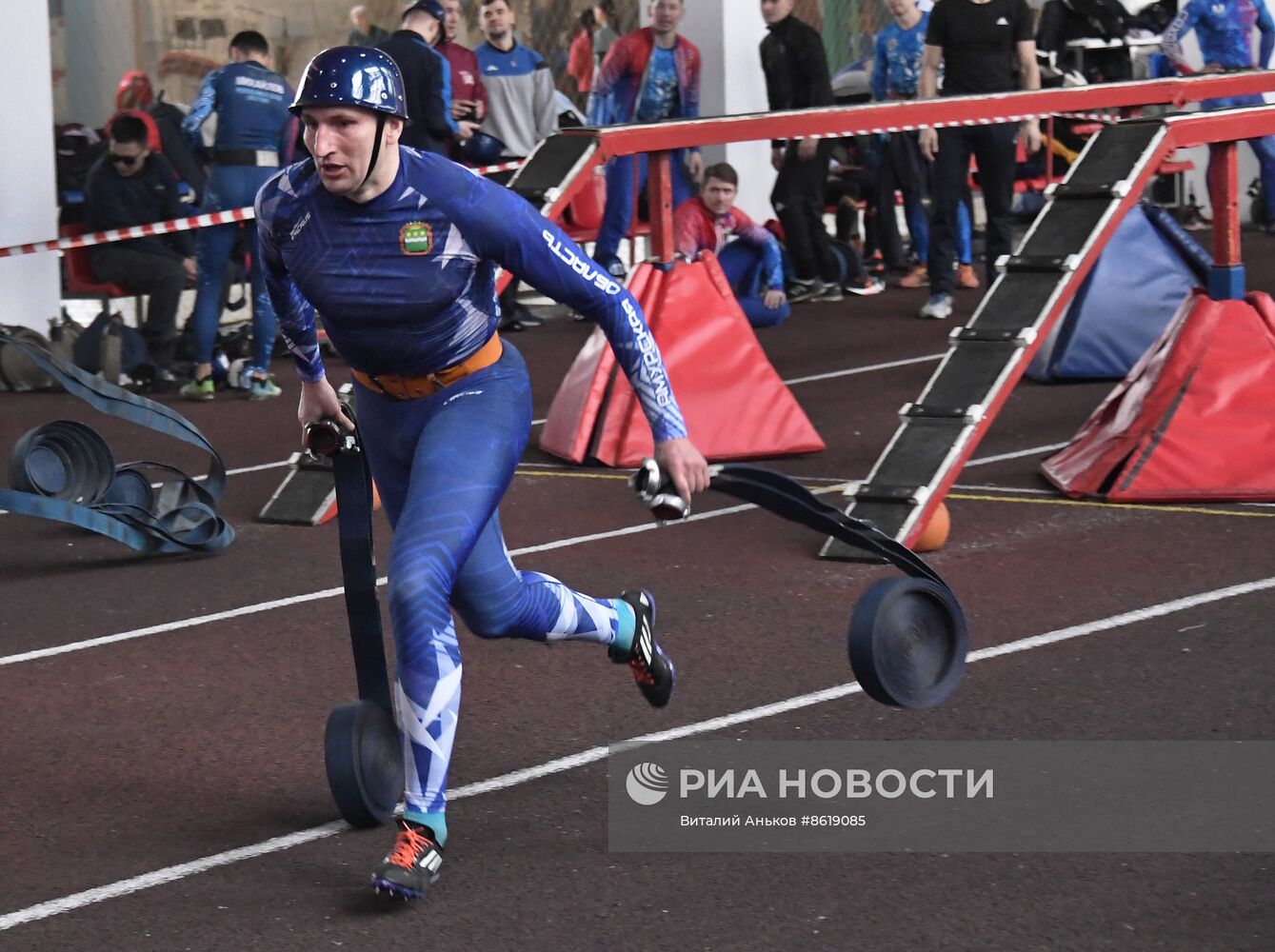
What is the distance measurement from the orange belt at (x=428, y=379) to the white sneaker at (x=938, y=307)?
982cm

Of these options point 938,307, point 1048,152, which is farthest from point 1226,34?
point 938,307

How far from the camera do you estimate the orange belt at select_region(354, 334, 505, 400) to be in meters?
4.85

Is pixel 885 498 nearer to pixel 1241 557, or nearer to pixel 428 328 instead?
pixel 1241 557

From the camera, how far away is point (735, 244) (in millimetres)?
13117

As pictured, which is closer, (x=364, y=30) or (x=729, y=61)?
(x=364, y=30)

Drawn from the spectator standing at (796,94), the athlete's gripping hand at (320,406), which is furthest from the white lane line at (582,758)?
the spectator standing at (796,94)

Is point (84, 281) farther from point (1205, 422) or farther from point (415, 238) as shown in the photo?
point (415, 238)

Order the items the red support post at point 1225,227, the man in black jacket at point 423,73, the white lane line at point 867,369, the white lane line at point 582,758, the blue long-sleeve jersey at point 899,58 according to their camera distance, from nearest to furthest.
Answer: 1. the white lane line at point 582,758
2. the red support post at point 1225,227
3. the white lane line at point 867,369
4. the man in black jacket at point 423,73
5. the blue long-sleeve jersey at point 899,58

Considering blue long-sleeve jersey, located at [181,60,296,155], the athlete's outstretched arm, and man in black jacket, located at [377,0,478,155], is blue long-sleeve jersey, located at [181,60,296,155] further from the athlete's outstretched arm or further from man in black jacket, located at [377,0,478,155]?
the athlete's outstretched arm

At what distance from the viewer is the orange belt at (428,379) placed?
4852 mm

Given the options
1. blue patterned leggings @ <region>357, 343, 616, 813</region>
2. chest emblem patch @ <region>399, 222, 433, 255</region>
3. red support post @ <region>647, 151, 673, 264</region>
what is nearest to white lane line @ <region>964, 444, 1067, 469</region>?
red support post @ <region>647, 151, 673, 264</region>

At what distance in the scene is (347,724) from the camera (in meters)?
4.82

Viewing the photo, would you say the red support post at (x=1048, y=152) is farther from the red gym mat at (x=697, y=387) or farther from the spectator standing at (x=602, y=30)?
the red gym mat at (x=697, y=387)

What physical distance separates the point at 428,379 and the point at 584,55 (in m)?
15.0
